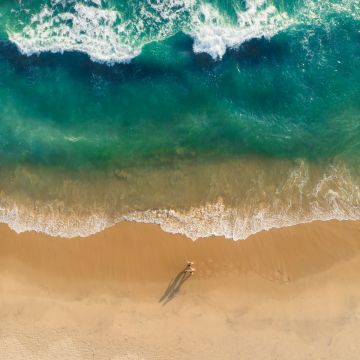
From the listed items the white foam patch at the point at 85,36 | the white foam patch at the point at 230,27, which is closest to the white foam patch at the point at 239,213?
the white foam patch at the point at 230,27

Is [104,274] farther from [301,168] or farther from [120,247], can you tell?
[301,168]

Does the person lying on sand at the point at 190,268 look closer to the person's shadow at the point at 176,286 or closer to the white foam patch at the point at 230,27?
the person's shadow at the point at 176,286

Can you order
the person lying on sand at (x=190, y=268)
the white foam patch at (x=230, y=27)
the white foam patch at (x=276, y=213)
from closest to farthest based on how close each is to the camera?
the person lying on sand at (x=190, y=268) → the white foam patch at (x=276, y=213) → the white foam patch at (x=230, y=27)

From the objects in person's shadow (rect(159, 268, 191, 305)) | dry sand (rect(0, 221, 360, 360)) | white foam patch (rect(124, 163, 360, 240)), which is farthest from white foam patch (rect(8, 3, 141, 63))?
person's shadow (rect(159, 268, 191, 305))

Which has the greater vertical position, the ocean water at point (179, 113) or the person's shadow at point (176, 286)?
the ocean water at point (179, 113)

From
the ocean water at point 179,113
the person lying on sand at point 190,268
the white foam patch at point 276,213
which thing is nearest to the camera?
the person lying on sand at point 190,268

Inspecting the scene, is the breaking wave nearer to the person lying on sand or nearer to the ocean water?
the ocean water

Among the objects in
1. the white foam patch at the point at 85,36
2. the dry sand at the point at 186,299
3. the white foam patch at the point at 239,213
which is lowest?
the dry sand at the point at 186,299
